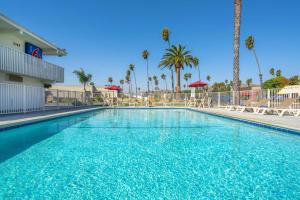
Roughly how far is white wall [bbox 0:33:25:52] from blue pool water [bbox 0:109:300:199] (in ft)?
26.9

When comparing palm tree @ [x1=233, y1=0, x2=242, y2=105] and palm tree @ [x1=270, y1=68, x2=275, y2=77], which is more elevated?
palm tree @ [x1=270, y1=68, x2=275, y2=77]

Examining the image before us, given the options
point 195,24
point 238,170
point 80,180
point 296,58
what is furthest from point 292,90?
point 296,58

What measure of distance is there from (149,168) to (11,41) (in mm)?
13028

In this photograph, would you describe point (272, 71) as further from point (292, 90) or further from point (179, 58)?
point (292, 90)

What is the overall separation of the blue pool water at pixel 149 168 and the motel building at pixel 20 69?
5.19m

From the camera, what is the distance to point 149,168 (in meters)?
3.51

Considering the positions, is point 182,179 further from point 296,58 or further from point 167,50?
point 296,58

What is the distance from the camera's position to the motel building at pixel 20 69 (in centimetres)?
953

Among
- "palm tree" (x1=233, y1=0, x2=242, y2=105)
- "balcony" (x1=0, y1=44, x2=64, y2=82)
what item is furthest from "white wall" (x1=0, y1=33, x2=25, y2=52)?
"palm tree" (x1=233, y1=0, x2=242, y2=105)

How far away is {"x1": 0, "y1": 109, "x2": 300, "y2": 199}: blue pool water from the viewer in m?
2.61

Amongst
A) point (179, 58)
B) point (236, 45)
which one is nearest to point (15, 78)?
point (236, 45)

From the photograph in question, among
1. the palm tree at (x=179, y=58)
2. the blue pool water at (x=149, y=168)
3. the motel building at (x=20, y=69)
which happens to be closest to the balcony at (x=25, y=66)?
the motel building at (x=20, y=69)

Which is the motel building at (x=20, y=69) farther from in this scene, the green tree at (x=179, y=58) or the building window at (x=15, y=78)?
the green tree at (x=179, y=58)

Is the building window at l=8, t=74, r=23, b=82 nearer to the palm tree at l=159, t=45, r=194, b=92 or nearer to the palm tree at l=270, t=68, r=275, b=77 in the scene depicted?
the palm tree at l=159, t=45, r=194, b=92
